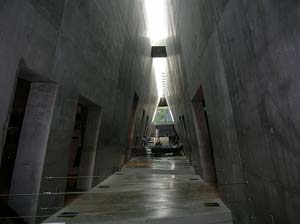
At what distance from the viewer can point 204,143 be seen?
778cm

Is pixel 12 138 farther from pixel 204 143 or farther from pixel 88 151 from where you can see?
pixel 204 143

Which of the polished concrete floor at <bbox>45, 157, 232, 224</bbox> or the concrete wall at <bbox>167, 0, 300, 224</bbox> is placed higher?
the concrete wall at <bbox>167, 0, 300, 224</bbox>

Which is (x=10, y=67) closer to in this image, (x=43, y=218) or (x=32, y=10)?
(x=32, y=10)

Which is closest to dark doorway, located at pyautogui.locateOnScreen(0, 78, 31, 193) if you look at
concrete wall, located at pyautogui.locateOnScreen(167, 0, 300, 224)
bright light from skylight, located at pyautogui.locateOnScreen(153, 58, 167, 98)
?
concrete wall, located at pyautogui.locateOnScreen(167, 0, 300, 224)

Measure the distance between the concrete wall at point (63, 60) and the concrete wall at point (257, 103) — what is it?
312cm

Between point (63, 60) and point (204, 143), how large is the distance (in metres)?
6.19

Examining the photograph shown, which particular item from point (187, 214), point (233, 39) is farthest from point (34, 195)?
point (233, 39)

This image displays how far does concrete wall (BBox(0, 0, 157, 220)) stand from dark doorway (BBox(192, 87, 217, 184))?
359 cm

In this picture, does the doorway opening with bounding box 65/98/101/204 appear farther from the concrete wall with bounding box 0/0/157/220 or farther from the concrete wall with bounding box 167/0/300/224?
the concrete wall with bounding box 167/0/300/224

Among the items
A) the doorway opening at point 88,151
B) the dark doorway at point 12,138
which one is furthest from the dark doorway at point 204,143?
the dark doorway at point 12,138

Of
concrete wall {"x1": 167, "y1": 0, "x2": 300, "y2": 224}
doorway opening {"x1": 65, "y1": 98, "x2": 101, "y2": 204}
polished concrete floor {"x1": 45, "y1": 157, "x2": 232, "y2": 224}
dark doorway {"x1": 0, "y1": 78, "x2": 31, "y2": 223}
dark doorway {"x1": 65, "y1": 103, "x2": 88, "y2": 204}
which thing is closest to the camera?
concrete wall {"x1": 167, "y1": 0, "x2": 300, "y2": 224}

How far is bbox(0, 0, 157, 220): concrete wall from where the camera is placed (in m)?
2.59

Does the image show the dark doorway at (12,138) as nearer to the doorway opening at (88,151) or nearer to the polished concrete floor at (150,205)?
the doorway opening at (88,151)

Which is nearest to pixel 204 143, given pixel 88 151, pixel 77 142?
pixel 88 151
